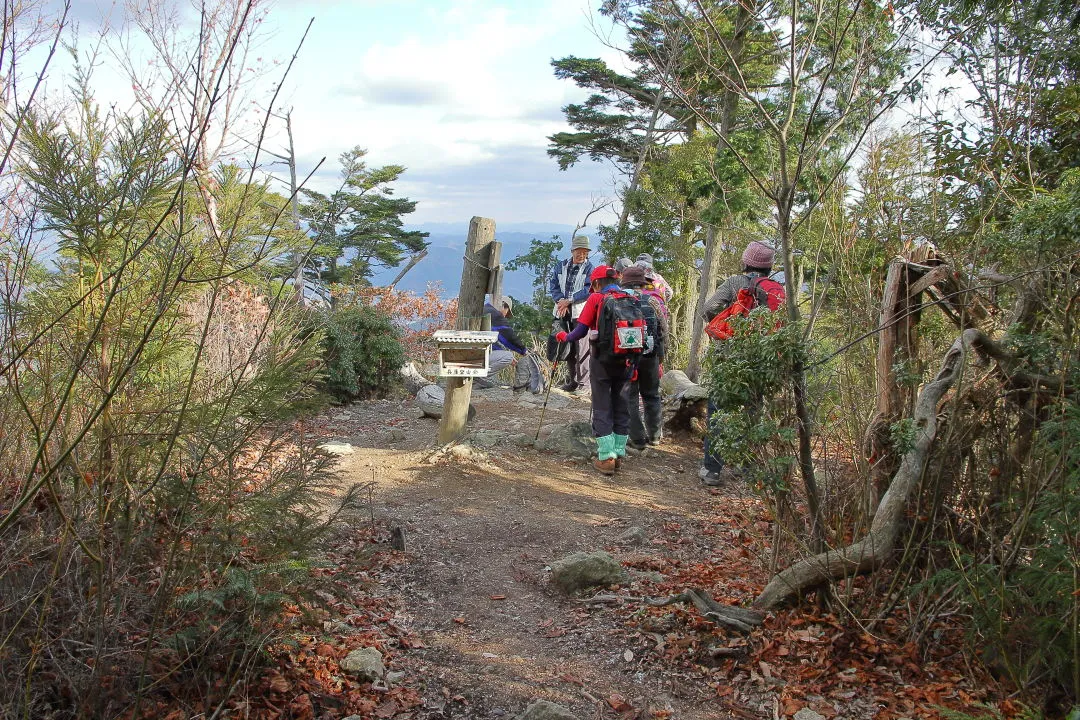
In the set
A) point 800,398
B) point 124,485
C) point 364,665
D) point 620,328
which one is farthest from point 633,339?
point 124,485

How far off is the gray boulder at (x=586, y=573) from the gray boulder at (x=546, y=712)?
1.45m

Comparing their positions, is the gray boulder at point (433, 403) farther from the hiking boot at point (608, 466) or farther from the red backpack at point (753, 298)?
the red backpack at point (753, 298)

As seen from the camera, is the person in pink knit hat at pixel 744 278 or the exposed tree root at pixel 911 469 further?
the person in pink knit hat at pixel 744 278

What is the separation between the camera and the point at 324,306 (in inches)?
Answer: 513

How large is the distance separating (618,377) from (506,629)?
3.21 m

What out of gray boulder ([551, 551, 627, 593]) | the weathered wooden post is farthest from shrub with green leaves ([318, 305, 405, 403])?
gray boulder ([551, 551, 627, 593])

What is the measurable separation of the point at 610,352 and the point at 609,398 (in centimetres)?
48

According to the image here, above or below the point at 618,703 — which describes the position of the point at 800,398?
above

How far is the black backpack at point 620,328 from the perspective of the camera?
22.6 feet

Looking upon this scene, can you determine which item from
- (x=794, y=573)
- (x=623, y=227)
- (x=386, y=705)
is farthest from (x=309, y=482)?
(x=623, y=227)

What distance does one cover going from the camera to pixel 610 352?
6.98 meters

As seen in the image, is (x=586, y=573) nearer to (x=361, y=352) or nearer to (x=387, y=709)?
(x=387, y=709)

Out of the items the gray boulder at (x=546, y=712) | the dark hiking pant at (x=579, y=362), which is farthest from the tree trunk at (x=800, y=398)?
the dark hiking pant at (x=579, y=362)

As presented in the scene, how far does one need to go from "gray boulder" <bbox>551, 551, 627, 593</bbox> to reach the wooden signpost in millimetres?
3159
